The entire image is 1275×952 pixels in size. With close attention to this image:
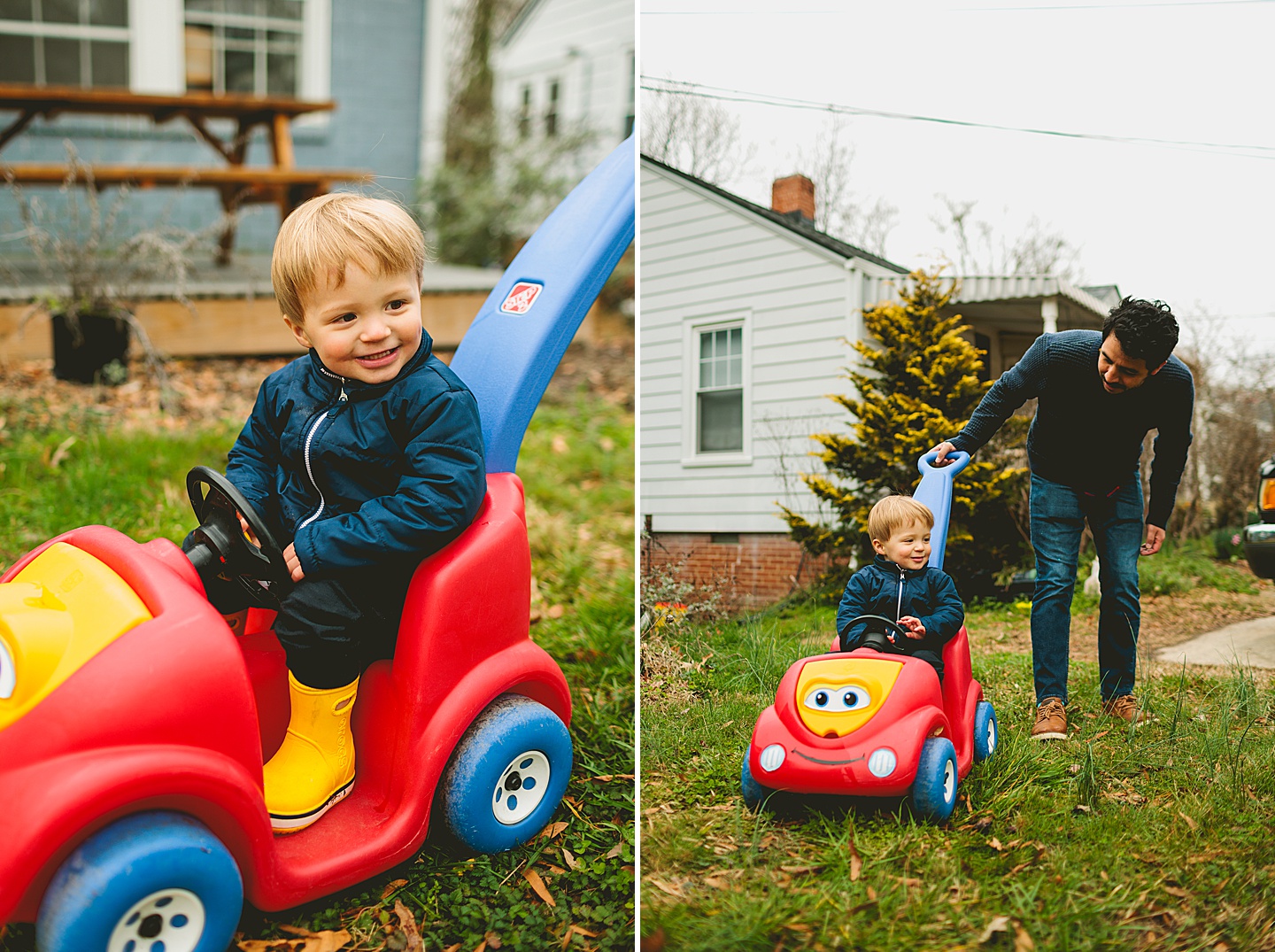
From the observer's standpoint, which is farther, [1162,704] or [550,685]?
[550,685]

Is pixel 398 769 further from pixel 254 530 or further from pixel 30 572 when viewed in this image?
pixel 30 572

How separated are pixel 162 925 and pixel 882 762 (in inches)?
49.1

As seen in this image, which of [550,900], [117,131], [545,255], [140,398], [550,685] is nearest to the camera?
[550,900]

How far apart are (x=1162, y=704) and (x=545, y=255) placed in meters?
1.67

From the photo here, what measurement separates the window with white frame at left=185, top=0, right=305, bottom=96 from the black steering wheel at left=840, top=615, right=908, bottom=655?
8.71 m

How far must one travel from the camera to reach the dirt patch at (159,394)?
15.0ft

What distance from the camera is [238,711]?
5.49ft

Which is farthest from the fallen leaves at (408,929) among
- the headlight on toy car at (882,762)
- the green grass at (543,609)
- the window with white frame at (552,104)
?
the window with white frame at (552,104)

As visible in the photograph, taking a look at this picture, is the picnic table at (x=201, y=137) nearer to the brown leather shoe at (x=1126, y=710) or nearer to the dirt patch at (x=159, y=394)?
the dirt patch at (x=159, y=394)

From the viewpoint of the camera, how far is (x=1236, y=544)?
1884 mm

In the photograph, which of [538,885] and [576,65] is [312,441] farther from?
[576,65]

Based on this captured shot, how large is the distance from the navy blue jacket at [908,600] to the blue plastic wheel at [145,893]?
49.2 inches

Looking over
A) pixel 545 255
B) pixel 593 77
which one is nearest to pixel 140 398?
pixel 545 255

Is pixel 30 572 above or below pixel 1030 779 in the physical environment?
above
